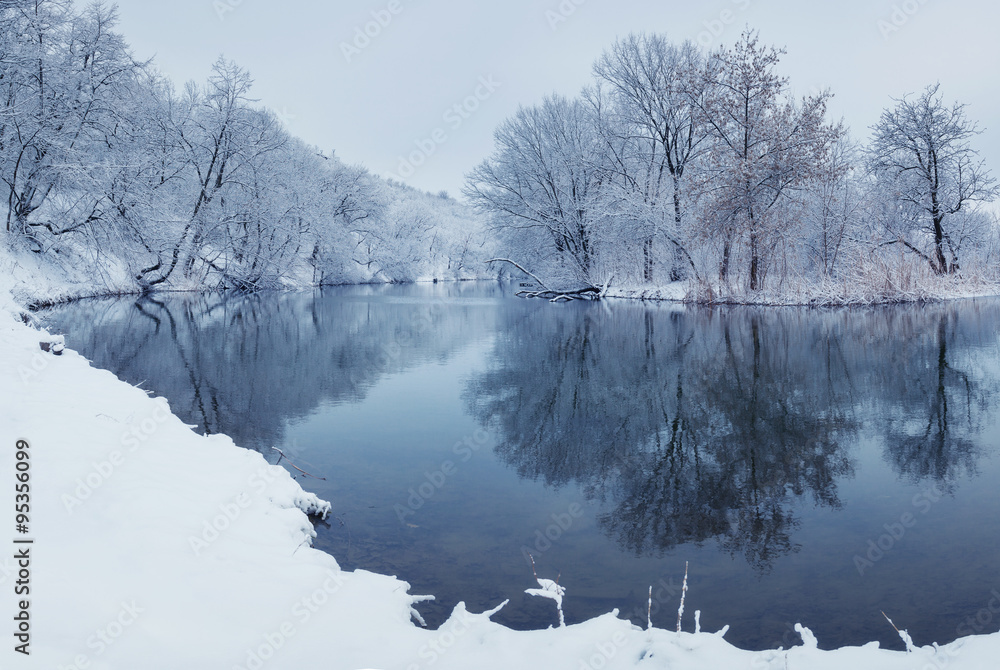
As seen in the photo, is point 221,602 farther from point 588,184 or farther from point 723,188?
point 588,184

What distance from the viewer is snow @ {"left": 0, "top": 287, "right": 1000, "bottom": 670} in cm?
252

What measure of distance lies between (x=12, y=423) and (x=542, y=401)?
6085mm

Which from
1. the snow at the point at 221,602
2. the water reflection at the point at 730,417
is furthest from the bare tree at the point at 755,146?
the snow at the point at 221,602

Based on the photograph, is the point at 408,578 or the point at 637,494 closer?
the point at 408,578

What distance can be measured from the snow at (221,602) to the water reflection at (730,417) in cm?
146

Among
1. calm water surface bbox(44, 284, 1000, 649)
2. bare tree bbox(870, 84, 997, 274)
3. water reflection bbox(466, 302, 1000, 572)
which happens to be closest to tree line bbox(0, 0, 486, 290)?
calm water surface bbox(44, 284, 1000, 649)

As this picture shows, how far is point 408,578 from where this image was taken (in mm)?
3830

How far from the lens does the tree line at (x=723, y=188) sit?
2252cm

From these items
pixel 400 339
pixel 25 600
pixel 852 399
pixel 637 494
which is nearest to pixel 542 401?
pixel 637 494

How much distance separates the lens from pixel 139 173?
23.3 m

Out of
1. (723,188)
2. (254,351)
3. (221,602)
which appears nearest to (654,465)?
(221,602)

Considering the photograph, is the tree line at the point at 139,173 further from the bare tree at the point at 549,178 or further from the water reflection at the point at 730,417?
the water reflection at the point at 730,417

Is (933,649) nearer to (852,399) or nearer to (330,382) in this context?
(852,399)

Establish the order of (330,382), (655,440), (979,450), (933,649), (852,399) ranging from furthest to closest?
1. (330,382)
2. (852,399)
3. (655,440)
4. (979,450)
5. (933,649)
